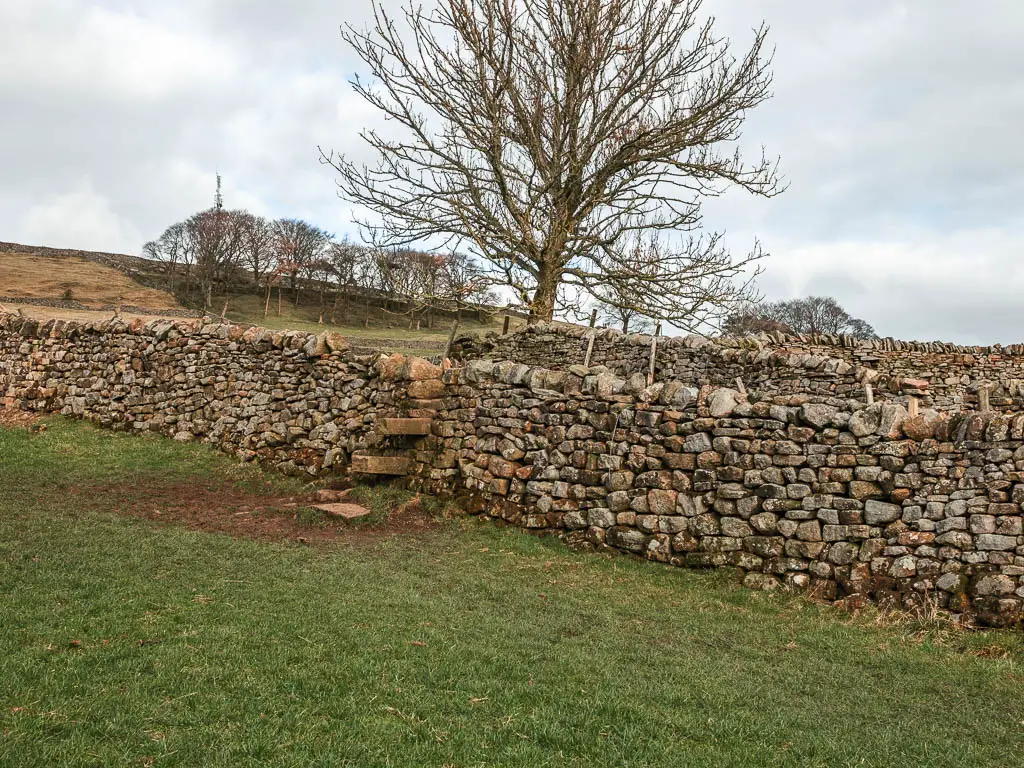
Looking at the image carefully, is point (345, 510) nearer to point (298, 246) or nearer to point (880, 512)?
point (880, 512)

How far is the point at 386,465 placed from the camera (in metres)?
11.1

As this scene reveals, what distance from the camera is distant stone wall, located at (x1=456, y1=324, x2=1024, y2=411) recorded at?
42.3ft

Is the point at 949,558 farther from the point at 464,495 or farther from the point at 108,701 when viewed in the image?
the point at 108,701

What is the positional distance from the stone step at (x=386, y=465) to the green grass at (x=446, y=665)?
2.53 metres

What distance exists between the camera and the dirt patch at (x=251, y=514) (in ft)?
30.7

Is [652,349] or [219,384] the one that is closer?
[652,349]

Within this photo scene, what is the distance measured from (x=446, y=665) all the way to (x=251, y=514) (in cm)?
616

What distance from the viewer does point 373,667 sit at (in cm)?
491

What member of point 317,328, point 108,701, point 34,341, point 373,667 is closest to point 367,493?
point 373,667

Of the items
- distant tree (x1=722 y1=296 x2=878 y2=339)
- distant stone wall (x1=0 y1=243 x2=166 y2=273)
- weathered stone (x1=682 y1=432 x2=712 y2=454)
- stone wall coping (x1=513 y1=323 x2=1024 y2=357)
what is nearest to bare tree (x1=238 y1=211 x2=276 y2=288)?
distant stone wall (x1=0 y1=243 x2=166 y2=273)

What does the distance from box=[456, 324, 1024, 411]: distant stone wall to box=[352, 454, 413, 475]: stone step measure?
5660 mm

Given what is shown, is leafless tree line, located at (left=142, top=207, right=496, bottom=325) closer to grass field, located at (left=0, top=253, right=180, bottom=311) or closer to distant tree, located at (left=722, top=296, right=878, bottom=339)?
grass field, located at (left=0, top=253, right=180, bottom=311)

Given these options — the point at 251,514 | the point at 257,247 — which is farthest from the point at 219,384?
the point at 257,247

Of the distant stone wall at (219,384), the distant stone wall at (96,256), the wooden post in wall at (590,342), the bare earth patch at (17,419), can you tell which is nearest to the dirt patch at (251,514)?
the distant stone wall at (219,384)
